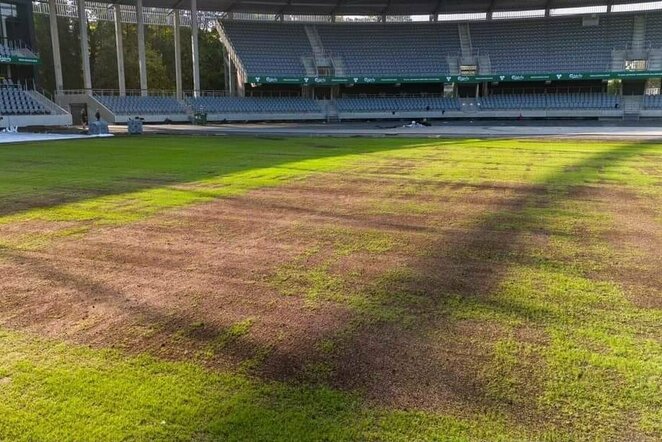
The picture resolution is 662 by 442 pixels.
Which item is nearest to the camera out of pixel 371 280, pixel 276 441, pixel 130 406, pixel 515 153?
pixel 276 441

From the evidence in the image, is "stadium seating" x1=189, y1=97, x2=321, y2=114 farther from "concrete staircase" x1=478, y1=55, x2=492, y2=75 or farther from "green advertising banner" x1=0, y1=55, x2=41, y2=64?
"concrete staircase" x1=478, y1=55, x2=492, y2=75

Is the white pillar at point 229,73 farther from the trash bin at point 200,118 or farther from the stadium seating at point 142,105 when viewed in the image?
the trash bin at point 200,118

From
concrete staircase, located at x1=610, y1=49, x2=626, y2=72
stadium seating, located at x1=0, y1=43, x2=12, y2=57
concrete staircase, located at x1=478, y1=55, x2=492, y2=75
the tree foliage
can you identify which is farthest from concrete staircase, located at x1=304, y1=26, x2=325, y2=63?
concrete staircase, located at x1=610, y1=49, x2=626, y2=72

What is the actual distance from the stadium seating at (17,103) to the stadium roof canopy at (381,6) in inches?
663

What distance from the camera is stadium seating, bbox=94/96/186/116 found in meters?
43.7

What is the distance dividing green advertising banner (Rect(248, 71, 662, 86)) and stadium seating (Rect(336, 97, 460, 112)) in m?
1.92

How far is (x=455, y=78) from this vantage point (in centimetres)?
5231

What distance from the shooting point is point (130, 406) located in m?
3.51

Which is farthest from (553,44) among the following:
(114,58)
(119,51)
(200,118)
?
(114,58)

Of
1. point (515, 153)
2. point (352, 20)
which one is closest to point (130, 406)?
point (515, 153)

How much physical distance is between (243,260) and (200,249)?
80 cm

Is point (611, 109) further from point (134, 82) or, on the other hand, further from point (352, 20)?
point (134, 82)

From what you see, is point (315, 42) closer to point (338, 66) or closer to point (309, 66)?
point (309, 66)

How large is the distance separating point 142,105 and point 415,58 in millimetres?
27197
